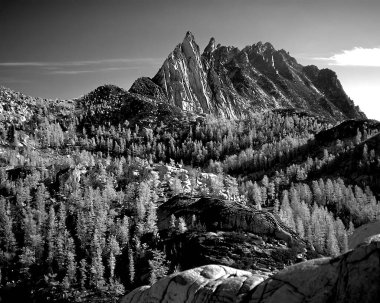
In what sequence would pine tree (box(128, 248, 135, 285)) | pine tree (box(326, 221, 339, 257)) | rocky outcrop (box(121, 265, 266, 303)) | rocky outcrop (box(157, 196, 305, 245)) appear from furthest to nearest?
pine tree (box(326, 221, 339, 257)) < rocky outcrop (box(157, 196, 305, 245)) < pine tree (box(128, 248, 135, 285)) < rocky outcrop (box(121, 265, 266, 303))

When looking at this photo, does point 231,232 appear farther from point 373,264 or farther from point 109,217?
point 373,264

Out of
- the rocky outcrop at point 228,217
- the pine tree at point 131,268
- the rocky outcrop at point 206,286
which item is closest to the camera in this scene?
the rocky outcrop at point 206,286

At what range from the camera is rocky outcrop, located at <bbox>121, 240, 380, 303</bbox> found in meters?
21.8

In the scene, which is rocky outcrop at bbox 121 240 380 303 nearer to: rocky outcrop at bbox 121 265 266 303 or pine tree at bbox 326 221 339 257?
rocky outcrop at bbox 121 265 266 303

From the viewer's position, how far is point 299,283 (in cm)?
2508

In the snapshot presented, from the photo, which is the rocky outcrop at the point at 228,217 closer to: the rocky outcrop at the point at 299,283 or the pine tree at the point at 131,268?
the pine tree at the point at 131,268

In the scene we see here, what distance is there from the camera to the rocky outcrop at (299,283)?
71.4ft

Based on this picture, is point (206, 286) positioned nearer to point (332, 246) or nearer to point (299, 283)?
point (299, 283)

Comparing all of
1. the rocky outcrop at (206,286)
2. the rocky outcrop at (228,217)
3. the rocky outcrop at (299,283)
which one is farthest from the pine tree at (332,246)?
the rocky outcrop at (299,283)

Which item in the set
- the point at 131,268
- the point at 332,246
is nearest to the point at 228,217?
the point at 332,246

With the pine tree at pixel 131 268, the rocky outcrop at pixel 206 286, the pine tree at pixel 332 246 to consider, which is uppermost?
the rocky outcrop at pixel 206 286

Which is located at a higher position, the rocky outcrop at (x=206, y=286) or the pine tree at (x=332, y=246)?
the rocky outcrop at (x=206, y=286)

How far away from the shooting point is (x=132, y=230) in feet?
577

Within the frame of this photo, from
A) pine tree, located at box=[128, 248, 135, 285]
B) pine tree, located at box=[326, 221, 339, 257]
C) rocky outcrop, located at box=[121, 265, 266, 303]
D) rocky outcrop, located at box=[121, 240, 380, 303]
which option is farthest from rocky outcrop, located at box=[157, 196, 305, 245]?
rocky outcrop, located at box=[121, 240, 380, 303]
